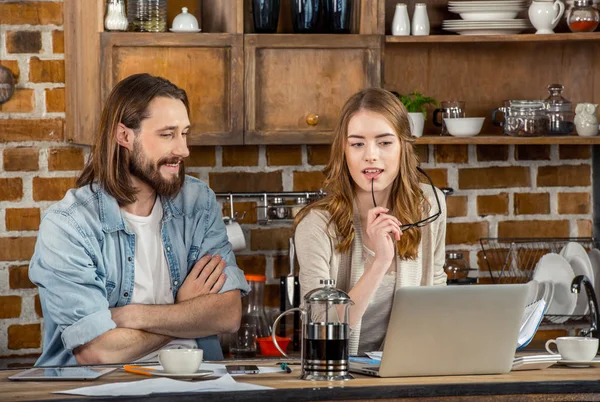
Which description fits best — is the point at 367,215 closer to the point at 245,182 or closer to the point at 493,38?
the point at 245,182

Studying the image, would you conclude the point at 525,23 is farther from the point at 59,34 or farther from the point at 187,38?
the point at 59,34

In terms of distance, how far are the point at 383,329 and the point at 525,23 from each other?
136cm

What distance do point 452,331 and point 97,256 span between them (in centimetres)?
111

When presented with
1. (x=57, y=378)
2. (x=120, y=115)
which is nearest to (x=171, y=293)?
(x=120, y=115)

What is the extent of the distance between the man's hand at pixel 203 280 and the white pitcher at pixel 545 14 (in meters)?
1.43

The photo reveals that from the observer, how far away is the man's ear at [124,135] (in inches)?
113

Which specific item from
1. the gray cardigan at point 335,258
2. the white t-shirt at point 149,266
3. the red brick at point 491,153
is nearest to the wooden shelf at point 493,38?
the red brick at point 491,153

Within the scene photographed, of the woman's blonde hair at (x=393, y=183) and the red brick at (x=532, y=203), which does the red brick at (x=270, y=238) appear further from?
the red brick at (x=532, y=203)

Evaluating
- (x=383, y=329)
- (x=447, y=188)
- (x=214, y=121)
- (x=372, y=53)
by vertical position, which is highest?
(x=372, y=53)

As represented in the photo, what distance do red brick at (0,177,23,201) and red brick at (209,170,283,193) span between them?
66cm

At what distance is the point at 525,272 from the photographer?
3.73m

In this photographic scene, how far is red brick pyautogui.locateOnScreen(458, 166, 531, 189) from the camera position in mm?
3740

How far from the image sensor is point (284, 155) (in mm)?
3592

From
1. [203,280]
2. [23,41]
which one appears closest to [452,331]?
[203,280]
